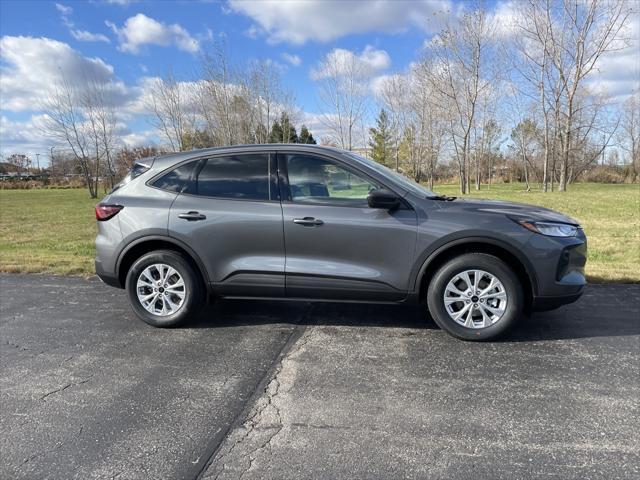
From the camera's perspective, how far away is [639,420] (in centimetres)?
260

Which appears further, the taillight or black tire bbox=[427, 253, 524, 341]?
the taillight

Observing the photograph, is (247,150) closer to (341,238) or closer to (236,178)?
(236,178)

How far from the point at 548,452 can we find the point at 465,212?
6.45ft

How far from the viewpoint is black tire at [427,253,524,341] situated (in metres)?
3.67

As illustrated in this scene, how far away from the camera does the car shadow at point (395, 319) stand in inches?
156

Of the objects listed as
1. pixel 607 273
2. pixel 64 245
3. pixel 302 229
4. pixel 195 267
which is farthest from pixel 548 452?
pixel 64 245

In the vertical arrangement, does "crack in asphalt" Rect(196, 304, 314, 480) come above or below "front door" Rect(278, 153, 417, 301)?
below

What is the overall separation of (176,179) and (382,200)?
202cm

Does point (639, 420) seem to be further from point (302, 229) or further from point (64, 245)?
point (64, 245)

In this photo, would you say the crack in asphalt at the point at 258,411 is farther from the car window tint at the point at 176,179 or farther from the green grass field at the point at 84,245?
the green grass field at the point at 84,245

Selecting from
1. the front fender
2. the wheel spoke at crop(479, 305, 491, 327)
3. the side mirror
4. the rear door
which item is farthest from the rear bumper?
the wheel spoke at crop(479, 305, 491, 327)

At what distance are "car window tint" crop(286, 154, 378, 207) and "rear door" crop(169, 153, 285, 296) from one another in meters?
0.20

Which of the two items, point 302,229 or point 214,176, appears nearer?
point 302,229

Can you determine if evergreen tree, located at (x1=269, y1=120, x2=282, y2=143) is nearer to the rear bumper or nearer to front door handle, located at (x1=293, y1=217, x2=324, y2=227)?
the rear bumper
